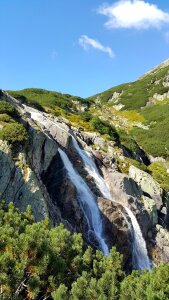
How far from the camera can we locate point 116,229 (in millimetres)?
36562

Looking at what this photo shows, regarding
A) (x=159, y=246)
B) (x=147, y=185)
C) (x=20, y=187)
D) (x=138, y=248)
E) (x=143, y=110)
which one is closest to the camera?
(x=20, y=187)

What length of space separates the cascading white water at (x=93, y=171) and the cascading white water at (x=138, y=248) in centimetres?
303

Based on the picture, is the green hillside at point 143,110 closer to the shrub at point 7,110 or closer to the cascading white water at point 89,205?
the cascading white water at point 89,205

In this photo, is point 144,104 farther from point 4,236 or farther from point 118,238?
point 4,236

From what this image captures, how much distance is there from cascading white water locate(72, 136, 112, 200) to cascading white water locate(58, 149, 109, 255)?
2801 mm

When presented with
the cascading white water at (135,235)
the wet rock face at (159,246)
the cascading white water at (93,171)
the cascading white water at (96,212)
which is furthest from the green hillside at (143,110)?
the cascading white water at (96,212)

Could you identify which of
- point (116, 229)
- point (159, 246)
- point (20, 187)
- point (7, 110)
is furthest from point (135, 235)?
point (7, 110)

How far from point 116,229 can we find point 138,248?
3759 millimetres

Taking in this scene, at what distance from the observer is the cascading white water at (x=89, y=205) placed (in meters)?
35.1

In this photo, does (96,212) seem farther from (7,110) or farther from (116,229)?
(7,110)

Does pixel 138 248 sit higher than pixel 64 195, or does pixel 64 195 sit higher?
pixel 64 195

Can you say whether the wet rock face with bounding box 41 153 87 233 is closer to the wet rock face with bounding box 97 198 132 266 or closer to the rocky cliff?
the rocky cliff

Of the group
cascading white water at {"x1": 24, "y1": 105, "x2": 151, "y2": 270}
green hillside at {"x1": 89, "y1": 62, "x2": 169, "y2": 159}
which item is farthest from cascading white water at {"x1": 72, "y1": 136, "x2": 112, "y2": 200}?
green hillside at {"x1": 89, "y1": 62, "x2": 169, "y2": 159}

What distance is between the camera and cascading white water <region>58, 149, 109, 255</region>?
3509 centimetres
